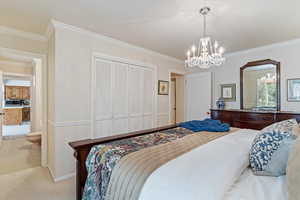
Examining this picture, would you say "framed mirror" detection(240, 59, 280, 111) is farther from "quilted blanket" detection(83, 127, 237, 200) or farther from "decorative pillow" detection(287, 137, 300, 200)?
"decorative pillow" detection(287, 137, 300, 200)

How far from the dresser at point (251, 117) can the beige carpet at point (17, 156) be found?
4.09 meters

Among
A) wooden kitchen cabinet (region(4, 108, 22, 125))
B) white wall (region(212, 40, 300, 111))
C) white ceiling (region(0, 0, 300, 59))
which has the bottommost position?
wooden kitchen cabinet (region(4, 108, 22, 125))

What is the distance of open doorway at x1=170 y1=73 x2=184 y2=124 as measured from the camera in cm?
540

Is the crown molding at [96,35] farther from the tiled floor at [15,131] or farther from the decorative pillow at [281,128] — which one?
the tiled floor at [15,131]

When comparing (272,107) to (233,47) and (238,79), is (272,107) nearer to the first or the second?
(238,79)

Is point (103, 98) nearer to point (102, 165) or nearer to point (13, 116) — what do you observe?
point (102, 165)

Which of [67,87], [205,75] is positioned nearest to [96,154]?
[67,87]

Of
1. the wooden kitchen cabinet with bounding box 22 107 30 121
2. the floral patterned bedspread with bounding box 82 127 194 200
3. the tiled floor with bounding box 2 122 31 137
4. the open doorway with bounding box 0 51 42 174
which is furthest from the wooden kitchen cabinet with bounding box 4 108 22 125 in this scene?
the floral patterned bedspread with bounding box 82 127 194 200

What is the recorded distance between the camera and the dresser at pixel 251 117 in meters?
3.12

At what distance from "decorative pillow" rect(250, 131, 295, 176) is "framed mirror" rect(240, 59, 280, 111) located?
312cm

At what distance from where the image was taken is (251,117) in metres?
3.52

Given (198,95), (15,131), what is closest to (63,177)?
(198,95)

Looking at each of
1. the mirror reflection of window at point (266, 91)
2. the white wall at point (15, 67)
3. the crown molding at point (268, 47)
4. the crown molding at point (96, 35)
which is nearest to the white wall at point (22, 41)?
the crown molding at point (96, 35)

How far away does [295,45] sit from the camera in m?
3.36
